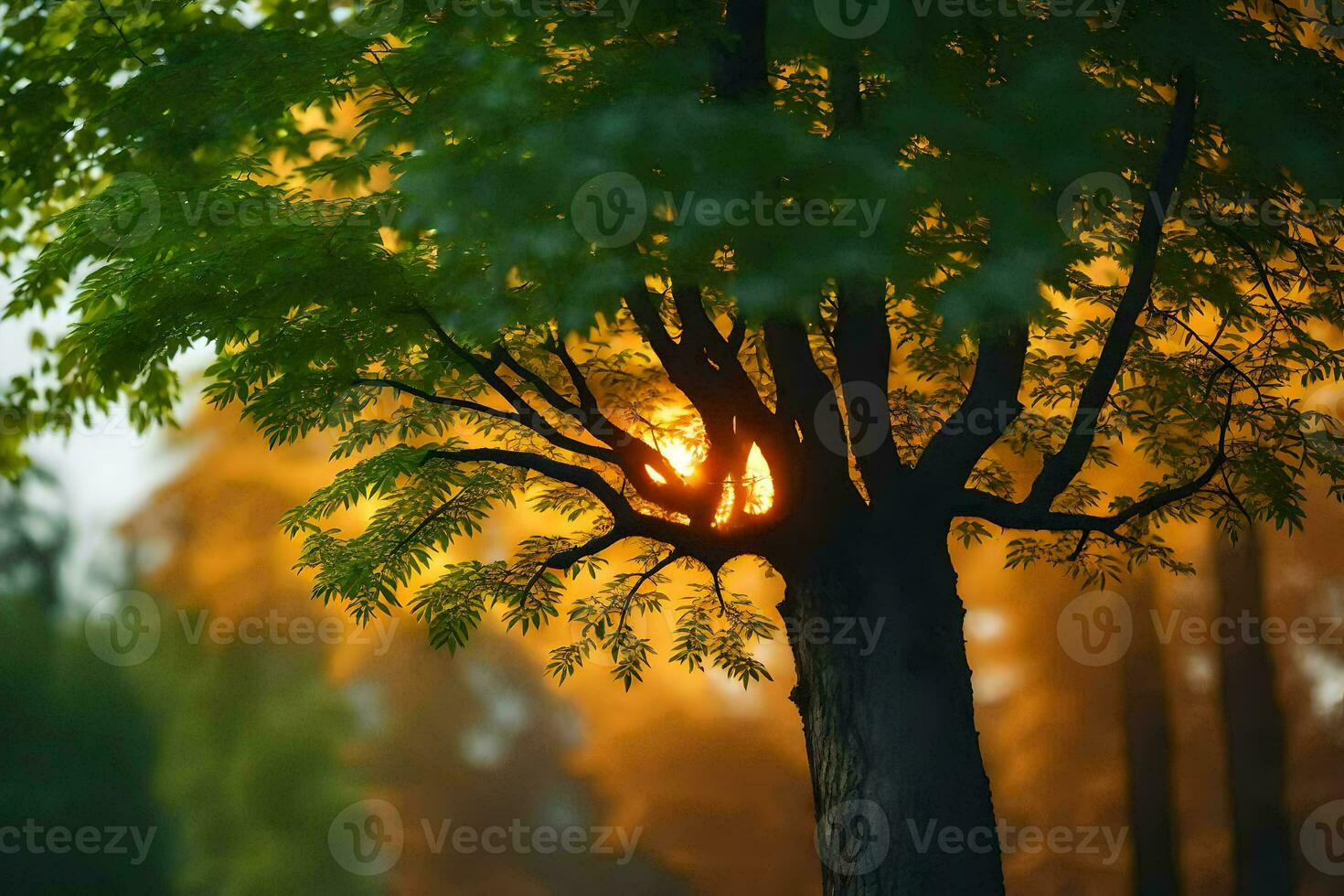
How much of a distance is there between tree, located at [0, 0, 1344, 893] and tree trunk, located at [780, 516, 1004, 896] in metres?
0.01

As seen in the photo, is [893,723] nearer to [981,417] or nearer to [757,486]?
[981,417]

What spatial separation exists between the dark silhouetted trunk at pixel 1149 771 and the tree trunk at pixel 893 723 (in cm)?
334

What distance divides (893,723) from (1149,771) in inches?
143

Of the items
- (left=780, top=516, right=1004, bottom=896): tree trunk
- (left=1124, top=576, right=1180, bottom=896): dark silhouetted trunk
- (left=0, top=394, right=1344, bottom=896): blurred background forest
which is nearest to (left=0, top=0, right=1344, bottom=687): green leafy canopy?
(left=780, top=516, right=1004, bottom=896): tree trunk

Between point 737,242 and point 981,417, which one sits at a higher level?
point 981,417

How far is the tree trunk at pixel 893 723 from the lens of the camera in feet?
11.3

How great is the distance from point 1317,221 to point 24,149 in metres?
3.94

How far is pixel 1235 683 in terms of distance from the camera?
6559 millimetres

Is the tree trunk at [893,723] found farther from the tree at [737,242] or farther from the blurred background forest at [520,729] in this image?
the blurred background forest at [520,729]

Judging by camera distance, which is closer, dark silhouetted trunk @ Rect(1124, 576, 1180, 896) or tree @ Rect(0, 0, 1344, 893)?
tree @ Rect(0, 0, 1344, 893)

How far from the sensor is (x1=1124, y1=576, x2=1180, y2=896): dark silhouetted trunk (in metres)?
6.50

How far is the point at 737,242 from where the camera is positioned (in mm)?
2791

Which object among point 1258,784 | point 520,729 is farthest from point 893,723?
point 1258,784

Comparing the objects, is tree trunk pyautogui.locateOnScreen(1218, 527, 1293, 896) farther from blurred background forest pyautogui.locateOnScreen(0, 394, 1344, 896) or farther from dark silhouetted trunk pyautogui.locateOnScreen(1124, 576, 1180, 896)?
dark silhouetted trunk pyautogui.locateOnScreen(1124, 576, 1180, 896)
